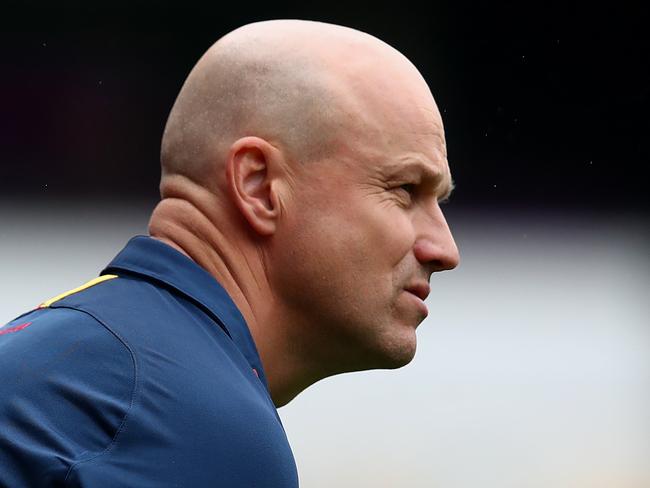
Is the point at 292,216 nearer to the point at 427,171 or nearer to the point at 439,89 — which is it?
the point at 427,171

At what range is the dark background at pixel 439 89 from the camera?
133 inches

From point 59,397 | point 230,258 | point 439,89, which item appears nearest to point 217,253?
point 230,258

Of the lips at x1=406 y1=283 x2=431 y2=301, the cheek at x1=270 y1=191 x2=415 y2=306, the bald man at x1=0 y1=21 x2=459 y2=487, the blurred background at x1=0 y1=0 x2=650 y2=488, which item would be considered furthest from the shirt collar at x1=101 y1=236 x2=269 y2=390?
the blurred background at x1=0 y1=0 x2=650 y2=488

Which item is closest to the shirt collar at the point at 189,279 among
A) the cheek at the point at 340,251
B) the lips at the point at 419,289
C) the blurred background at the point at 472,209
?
the cheek at the point at 340,251

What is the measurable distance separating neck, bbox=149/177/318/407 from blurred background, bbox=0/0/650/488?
1.94 metres

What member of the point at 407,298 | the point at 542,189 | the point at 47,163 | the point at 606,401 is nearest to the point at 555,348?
the point at 606,401

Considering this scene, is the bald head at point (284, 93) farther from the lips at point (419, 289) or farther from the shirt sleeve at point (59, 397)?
the shirt sleeve at point (59, 397)

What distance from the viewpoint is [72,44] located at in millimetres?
3385

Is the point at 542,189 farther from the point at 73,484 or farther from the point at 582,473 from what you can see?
the point at 73,484

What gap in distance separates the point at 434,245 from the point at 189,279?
324 millimetres

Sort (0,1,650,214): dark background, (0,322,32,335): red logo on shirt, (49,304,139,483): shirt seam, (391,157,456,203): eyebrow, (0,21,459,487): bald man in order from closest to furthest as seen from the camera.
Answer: (49,304,139,483): shirt seam
(0,322,32,335): red logo on shirt
(0,21,459,487): bald man
(391,157,456,203): eyebrow
(0,1,650,214): dark background

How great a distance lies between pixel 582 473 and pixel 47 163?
183 centimetres

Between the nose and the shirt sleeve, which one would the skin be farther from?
the shirt sleeve

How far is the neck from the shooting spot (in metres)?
1.46
